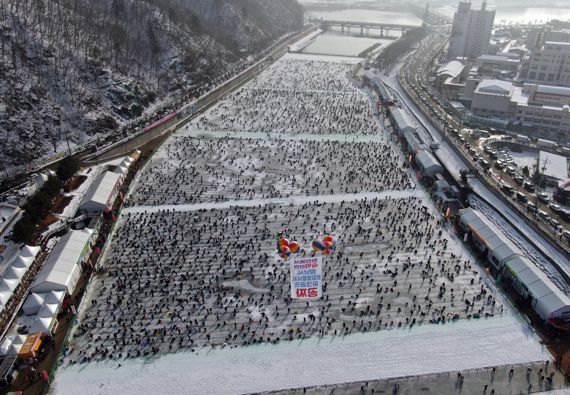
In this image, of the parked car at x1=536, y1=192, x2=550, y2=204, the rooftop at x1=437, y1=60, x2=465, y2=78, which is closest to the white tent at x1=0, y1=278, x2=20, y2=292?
the parked car at x1=536, y1=192, x2=550, y2=204

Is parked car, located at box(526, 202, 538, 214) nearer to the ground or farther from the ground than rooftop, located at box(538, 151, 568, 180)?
farther from the ground

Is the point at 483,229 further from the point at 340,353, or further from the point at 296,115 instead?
the point at 296,115

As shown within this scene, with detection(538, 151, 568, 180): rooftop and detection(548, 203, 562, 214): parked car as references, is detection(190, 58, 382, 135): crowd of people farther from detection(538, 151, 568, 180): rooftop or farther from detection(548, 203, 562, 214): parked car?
detection(548, 203, 562, 214): parked car

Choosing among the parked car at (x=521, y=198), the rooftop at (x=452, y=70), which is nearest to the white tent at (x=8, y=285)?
the parked car at (x=521, y=198)

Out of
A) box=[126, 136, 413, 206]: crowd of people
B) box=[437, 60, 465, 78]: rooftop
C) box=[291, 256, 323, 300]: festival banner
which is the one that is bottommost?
box=[126, 136, 413, 206]: crowd of people

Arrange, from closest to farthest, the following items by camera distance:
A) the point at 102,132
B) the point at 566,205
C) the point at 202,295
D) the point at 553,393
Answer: the point at 553,393, the point at 202,295, the point at 566,205, the point at 102,132

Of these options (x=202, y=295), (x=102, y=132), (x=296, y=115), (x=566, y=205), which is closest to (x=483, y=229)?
(x=566, y=205)
